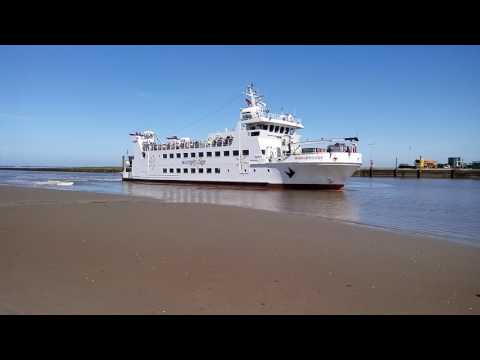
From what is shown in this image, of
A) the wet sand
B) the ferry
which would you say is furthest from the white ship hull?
the wet sand

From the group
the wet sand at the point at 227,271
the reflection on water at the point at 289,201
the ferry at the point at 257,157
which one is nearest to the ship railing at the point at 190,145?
the ferry at the point at 257,157

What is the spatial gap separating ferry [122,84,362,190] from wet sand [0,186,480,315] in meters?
20.4

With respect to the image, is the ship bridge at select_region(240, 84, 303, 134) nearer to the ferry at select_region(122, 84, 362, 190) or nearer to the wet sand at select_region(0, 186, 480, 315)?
the ferry at select_region(122, 84, 362, 190)

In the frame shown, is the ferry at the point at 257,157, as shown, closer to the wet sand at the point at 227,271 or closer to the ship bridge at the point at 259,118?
the ship bridge at the point at 259,118

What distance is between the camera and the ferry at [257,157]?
2866 cm

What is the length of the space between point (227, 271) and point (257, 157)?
88.1ft

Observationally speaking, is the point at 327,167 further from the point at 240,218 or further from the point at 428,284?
the point at 428,284

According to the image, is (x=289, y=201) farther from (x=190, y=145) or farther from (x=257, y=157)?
(x=190, y=145)

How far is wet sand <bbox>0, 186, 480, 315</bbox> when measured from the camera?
385 centimetres

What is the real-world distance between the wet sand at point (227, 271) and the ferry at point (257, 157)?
20383 millimetres
